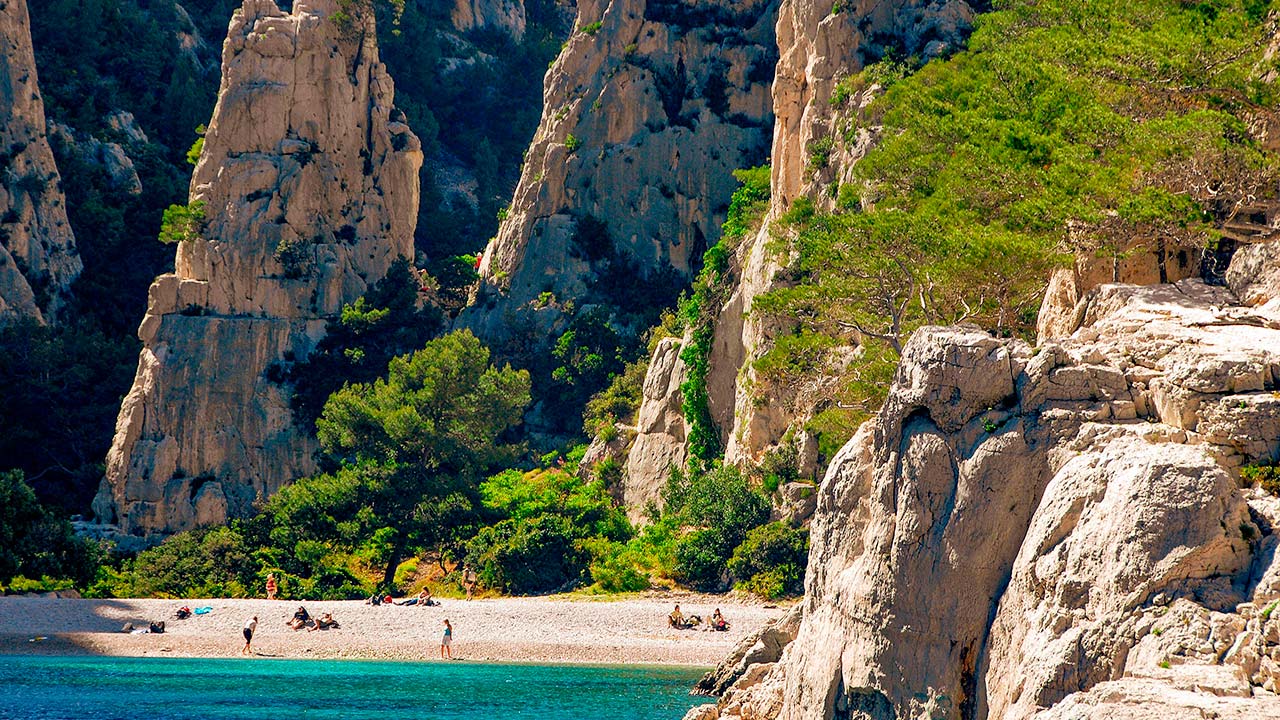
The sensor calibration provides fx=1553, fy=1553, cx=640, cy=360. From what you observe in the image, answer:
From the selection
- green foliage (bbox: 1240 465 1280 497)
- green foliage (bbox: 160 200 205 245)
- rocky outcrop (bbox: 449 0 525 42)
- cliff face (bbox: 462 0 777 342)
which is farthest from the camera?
rocky outcrop (bbox: 449 0 525 42)

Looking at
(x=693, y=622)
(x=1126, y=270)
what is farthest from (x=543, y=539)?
(x=1126, y=270)

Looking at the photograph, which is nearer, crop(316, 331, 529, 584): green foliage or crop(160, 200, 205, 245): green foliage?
crop(316, 331, 529, 584): green foliage

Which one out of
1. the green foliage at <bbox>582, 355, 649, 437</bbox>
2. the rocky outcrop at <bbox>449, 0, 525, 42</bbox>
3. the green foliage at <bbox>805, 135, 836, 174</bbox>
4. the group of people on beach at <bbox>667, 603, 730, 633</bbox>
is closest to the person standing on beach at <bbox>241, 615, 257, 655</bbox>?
the group of people on beach at <bbox>667, 603, 730, 633</bbox>

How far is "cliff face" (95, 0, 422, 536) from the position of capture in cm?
6231

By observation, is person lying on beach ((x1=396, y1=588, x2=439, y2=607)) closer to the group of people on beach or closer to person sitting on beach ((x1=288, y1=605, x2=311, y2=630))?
person sitting on beach ((x1=288, y1=605, x2=311, y2=630))

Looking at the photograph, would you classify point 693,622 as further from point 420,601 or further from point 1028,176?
point 1028,176

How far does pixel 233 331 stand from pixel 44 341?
321 inches

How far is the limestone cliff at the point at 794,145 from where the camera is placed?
168 ft

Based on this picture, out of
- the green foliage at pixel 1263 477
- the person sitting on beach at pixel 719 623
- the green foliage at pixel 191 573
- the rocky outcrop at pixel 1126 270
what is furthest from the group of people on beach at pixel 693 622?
the green foliage at pixel 1263 477

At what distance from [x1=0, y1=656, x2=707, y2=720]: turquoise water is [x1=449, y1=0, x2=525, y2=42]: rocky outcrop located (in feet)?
199

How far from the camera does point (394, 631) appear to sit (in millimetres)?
43094

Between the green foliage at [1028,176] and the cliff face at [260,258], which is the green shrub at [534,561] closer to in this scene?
the green foliage at [1028,176]

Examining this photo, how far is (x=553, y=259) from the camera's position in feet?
225

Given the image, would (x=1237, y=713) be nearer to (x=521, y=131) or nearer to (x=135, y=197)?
(x=135, y=197)
